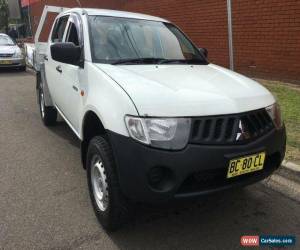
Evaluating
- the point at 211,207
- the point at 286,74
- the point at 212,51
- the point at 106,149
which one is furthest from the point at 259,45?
the point at 106,149

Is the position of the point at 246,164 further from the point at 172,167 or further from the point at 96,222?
the point at 96,222

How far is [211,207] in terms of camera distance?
374 cm

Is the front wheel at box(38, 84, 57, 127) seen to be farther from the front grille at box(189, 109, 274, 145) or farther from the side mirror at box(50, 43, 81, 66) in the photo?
the front grille at box(189, 109, 274, 145)

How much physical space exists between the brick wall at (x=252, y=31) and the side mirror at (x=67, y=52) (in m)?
5.67

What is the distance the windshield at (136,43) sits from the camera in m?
3.97

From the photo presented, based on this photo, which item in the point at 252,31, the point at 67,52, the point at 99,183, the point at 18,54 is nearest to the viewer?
the point at 99,183

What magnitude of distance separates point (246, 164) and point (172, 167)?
66cm

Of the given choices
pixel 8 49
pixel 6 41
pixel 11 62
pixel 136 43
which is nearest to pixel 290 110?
pixel 136 43

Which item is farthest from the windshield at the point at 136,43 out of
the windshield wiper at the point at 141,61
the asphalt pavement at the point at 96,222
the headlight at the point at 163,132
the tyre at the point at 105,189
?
the asphalt pavement at the point at 96,222

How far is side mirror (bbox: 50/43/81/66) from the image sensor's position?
385 centimetres

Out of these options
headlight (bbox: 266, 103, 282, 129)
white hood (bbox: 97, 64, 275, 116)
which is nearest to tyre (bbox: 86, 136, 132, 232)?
white hood (bbox: 97, 64, 275, 116)

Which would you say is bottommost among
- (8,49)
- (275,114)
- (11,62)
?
(11,62)

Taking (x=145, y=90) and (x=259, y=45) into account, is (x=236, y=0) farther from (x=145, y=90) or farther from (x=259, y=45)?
(x=145, y=90)

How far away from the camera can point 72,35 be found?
15.2ft
